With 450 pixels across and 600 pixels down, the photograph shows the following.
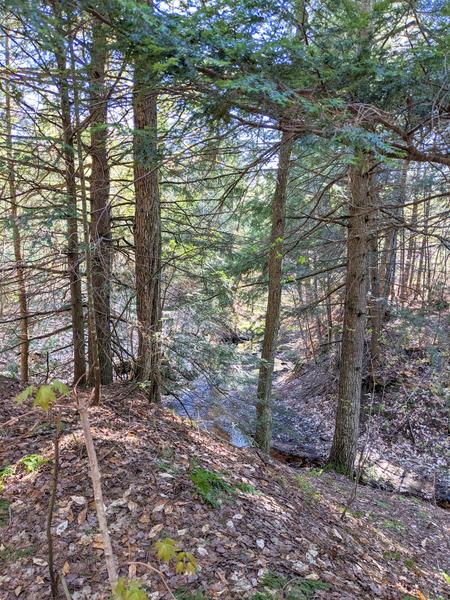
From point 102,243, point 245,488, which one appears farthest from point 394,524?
point 102,243

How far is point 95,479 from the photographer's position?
6.18ft

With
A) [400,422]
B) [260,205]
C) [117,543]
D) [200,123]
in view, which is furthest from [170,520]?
[400,422]

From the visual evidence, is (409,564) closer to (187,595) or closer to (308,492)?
(308,492)

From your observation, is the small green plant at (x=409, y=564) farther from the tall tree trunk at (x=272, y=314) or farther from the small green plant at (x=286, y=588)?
the tall tree trunk at (x=272, y=314)

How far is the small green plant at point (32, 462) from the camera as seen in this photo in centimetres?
369

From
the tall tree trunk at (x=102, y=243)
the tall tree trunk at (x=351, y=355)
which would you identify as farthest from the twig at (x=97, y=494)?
the tall tree trunk at (x=351, y=355)

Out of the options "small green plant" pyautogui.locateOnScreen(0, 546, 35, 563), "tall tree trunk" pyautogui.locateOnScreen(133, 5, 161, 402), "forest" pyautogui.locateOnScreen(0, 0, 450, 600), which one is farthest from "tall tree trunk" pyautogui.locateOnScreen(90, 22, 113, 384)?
"small green plant" pyautogui.locateOnScreen(0, 546, 35, 563)

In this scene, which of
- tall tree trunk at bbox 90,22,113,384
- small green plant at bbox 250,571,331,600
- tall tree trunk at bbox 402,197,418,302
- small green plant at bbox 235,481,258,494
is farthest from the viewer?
tall tree trunk at bbox 402,197,418,302

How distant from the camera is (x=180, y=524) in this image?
320cm

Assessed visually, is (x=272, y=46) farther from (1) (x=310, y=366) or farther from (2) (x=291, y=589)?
(1) (x=310, y=366)

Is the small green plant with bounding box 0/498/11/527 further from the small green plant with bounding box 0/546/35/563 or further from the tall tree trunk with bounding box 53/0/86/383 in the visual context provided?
the tall tree trunk with bounding box 53/0/86/383

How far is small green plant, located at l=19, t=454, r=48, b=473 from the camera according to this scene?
3.69 metres

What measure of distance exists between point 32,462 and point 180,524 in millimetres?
1589

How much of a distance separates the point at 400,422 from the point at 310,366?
438 cm
